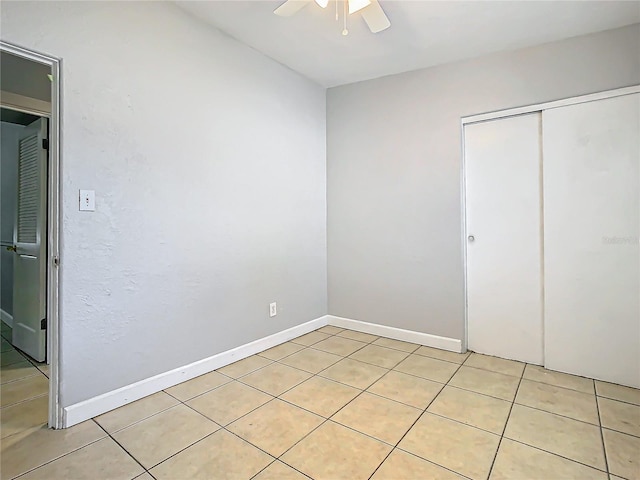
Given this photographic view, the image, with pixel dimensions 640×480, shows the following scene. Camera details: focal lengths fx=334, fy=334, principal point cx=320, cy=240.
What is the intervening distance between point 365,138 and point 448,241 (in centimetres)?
134

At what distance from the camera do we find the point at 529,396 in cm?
218

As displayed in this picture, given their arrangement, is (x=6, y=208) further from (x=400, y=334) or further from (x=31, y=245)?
(x=400, y=334)

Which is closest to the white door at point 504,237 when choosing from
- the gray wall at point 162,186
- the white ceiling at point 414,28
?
the white ceiling at point 414,28

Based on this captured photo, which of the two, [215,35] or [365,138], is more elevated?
[215,35]

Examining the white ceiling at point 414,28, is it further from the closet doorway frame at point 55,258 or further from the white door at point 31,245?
the white door at point 31,245

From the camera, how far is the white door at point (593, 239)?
7.59 feet

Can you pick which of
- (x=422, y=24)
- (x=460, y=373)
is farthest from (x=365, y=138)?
(x=460, y=373)

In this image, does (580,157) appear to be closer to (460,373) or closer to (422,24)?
(422,24)

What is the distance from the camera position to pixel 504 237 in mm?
2801

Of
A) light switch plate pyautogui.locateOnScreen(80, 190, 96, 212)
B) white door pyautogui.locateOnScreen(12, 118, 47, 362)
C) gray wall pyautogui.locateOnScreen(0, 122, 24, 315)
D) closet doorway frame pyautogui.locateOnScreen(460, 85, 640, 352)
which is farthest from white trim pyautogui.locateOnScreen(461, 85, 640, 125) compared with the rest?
gray wall pyautogui.locateOnScreen(0, 122, 24, 315)

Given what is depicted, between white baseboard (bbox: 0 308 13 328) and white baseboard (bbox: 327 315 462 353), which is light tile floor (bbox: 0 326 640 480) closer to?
white baseboard (bbox: 327 315 462 353)

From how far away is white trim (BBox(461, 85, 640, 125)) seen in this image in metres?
2.32

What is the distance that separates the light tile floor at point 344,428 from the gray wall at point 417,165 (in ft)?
2.72

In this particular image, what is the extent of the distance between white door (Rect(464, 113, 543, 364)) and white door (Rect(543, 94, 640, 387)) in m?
0.10
